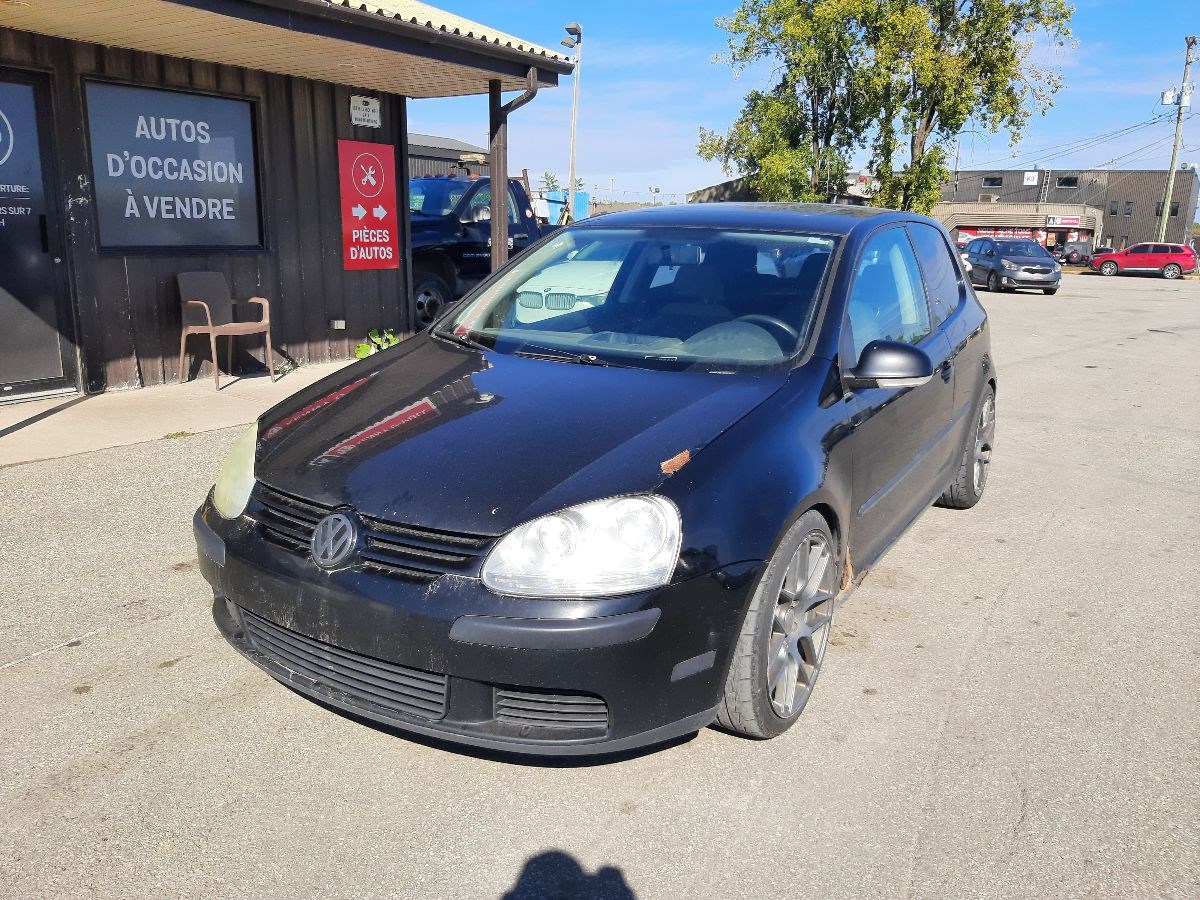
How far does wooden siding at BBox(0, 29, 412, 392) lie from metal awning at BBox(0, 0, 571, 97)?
167mm

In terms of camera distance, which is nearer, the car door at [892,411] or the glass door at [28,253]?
the car door at [892,411]

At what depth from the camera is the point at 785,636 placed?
2.92m

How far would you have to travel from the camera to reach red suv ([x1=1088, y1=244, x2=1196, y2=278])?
38125mm

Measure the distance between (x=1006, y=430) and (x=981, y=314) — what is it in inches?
103

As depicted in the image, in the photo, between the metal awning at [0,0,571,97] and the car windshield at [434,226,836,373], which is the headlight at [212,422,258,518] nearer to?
the car windshield at [434,226,836,373]

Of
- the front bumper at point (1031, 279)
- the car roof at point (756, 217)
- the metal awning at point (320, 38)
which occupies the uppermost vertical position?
the metal awning at point (320, 38)

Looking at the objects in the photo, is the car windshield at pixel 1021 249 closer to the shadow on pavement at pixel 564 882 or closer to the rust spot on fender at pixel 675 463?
the rust spot on fender at pixel 675 463

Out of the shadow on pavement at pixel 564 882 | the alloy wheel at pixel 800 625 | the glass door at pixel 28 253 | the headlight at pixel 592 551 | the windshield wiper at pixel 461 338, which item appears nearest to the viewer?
the shadow on pavement at pixel 564 882

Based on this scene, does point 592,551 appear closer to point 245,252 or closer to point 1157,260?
point 245,252

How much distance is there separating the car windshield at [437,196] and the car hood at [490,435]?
319 inches

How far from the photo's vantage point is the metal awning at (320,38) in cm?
630

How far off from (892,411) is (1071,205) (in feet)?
250

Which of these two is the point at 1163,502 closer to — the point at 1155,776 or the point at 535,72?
the point at 1155,776

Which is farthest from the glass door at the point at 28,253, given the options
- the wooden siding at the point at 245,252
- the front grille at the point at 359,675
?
the front grille at the point at 359,675
